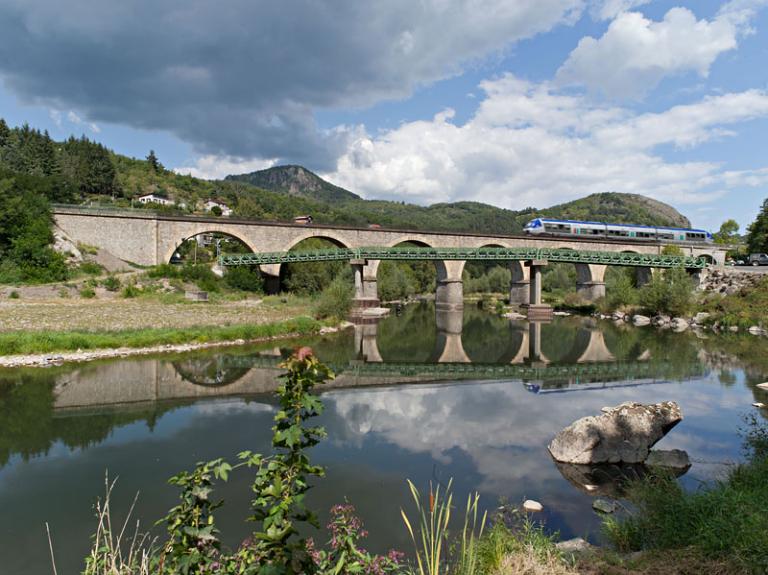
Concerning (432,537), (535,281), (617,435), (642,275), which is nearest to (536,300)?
(535,281)

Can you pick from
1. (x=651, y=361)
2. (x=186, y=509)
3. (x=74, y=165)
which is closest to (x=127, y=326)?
(x=186, y=509)

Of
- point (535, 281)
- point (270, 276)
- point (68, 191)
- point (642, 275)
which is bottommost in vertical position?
point (270, 276)

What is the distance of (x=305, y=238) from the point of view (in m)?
49.2

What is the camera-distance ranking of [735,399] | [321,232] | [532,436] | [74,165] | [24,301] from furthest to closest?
1. [74,165]
2. [321,232]
3. [24,301]
4. [735,399]
5. [532,436]

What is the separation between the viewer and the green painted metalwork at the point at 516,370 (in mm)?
18438

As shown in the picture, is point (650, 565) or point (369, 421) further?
point (369, 421)

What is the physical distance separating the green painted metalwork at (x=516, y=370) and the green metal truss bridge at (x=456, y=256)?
23.8 meters

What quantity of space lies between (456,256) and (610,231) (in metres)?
24.9

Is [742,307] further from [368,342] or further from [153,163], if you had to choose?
[153,163]

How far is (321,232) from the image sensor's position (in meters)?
49.8

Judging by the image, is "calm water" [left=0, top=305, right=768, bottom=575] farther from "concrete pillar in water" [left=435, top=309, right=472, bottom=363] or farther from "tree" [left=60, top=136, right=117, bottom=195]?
"tree" [left=60, top=136, right=117, bottom=195]

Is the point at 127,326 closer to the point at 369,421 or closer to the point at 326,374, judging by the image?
the point at 369,421

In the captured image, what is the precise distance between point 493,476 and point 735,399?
10.5 m

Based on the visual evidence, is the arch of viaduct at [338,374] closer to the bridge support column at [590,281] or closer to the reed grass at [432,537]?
the reed grass at [432,537]
